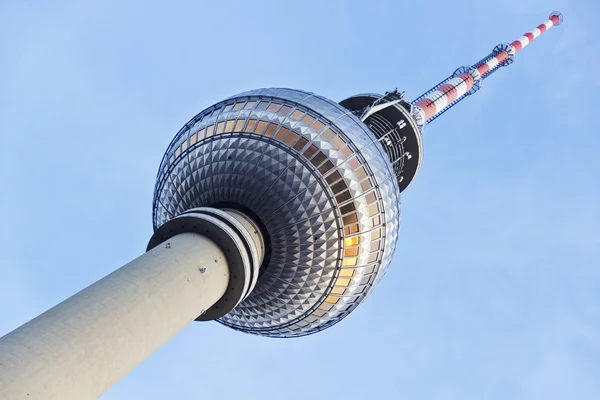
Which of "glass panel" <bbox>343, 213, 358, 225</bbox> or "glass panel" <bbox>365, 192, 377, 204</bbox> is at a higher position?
"glass panel" <bbox>365, 192, 377, 204</bbox>

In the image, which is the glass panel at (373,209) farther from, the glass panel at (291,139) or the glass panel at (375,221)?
the glass panel at (291,139)

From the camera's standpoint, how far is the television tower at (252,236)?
1962cm

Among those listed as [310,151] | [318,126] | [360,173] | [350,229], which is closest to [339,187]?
[360,173]

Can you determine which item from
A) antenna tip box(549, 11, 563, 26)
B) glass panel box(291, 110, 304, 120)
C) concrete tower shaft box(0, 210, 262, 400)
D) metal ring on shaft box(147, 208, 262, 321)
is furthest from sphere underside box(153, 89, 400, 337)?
antenna tip box(549, 11, 563, 26)

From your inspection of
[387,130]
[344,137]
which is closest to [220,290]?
[344,137]

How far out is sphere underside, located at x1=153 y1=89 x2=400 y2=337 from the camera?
90.3 ft

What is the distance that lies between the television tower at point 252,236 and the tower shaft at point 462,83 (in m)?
21.1

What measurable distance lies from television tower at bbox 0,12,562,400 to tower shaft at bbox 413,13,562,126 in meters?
21.1

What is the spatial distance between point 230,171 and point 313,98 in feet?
24.0

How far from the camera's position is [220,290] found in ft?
81.5

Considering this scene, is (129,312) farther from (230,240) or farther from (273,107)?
(273,107)

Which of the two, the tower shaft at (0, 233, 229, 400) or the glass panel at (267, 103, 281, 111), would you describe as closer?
the tower shaft at (0, 233, 229, 400)

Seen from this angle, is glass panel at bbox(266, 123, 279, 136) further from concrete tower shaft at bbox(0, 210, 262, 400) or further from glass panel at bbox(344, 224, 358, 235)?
glass panel at bbox(344, 224, 358, 235)

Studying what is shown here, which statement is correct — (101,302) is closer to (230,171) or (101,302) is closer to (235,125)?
(230,171)
